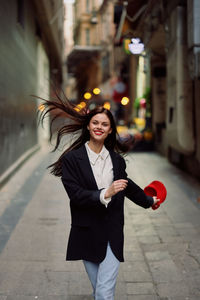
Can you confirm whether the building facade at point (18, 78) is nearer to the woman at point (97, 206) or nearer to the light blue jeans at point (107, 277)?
the woman at point (97, 206)

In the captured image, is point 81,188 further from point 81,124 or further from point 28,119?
point 28,119

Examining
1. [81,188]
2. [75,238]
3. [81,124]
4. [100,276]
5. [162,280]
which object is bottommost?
[162,280]

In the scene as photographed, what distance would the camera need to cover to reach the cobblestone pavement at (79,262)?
365cm

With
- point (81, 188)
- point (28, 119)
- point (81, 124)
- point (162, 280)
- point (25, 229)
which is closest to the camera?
point (81, 188)

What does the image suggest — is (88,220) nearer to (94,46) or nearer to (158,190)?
(158,190)

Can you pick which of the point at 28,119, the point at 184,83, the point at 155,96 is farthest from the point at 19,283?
the point at 155,96

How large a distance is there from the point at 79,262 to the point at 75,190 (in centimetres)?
189

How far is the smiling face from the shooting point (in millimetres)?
2939

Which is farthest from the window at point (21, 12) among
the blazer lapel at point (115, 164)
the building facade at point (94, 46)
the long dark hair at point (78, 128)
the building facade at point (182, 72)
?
the building facade at point (94, 46)

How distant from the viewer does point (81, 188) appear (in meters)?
2.76

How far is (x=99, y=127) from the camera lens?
9.63ft

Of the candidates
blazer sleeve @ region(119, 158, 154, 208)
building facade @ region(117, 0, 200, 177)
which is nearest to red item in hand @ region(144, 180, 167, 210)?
blazer sleeve @ region(119, 158, 154, 208)

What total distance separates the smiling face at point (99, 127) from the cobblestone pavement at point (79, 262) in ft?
2.36

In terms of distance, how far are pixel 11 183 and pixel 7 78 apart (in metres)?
2.67
